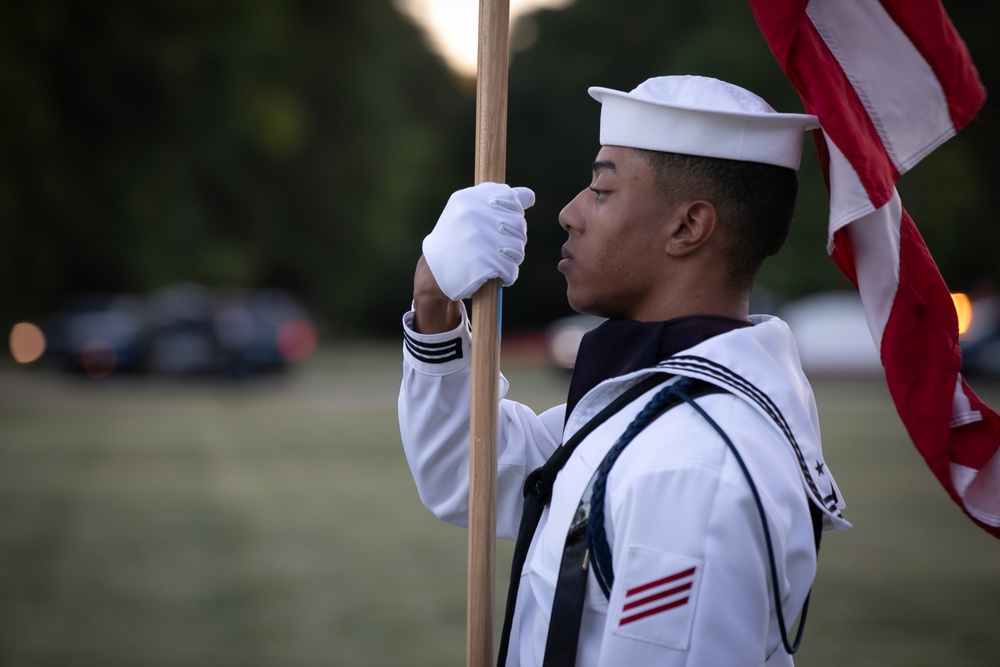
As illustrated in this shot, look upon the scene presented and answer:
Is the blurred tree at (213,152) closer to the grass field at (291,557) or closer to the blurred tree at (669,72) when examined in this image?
the blurred tree at (669,72)

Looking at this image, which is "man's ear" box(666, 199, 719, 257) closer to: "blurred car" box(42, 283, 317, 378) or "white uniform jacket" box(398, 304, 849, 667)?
"white uniform jacket" box(398, 304, 849, 667)

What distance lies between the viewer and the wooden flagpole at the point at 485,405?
208 cm

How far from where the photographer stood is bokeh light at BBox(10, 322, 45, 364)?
22484 mm

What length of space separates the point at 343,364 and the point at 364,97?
1424cm

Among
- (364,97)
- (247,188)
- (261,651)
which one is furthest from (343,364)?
(261,651)

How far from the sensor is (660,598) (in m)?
1.73

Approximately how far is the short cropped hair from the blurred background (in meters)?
0.48

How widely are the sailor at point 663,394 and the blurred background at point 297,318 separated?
2.03ft

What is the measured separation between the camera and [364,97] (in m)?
36.9

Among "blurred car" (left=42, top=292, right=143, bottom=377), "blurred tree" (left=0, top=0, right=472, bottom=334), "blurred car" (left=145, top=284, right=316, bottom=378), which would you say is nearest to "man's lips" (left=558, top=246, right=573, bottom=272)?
"blurred car" (left=145, top=284, right=316, bottom=378)

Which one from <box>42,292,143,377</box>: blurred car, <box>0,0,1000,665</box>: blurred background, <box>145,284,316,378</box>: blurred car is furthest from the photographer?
Answer: <box>42,292,143,377</box>: blurred car

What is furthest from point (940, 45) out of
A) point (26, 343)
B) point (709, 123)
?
point (26, 343)

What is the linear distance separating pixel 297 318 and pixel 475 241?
18.7 m

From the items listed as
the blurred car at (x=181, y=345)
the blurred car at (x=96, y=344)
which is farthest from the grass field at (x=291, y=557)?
the blurred car at (x=96, y=344)
